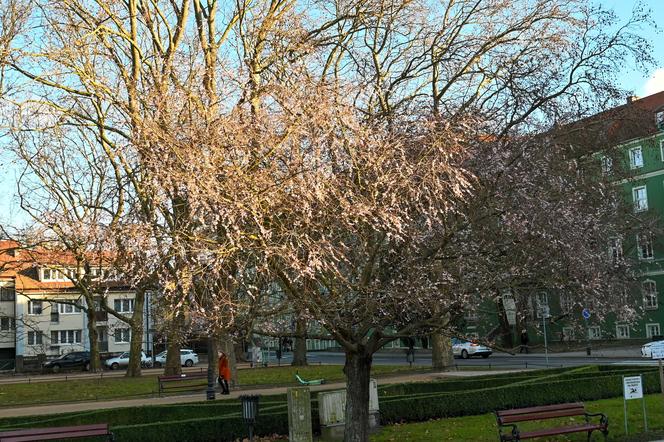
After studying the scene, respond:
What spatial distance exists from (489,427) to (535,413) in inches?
107

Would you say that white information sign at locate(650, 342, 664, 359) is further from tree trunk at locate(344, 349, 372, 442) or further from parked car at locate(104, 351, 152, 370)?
parked car at locate(104, 351, 152, 370)

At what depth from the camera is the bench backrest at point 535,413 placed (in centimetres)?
1092

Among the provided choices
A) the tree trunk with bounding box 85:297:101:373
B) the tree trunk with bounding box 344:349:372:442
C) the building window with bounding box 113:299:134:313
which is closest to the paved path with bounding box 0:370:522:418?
the tree trunk with bounding box 344:349:372:442

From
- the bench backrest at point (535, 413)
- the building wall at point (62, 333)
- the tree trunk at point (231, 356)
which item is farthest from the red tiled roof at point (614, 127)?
the building wall at point (62, 333)

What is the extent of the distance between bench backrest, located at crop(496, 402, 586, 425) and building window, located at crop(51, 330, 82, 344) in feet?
214

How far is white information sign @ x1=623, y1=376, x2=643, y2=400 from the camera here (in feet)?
39.2

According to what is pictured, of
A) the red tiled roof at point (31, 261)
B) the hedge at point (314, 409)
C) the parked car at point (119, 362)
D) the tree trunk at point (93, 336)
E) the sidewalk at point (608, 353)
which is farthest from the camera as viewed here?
the parked car at point (119, 362)

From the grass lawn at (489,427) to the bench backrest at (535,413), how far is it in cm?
54

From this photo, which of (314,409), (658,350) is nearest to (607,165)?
(658,350)

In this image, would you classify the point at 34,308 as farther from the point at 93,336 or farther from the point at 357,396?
the point at 357,396

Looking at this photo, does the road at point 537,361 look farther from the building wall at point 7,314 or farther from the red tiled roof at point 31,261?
the building wall at point 7,314

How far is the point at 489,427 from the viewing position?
13.9 meters

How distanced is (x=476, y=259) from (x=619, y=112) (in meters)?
13.2

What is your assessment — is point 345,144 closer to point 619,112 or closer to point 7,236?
point 619,112
